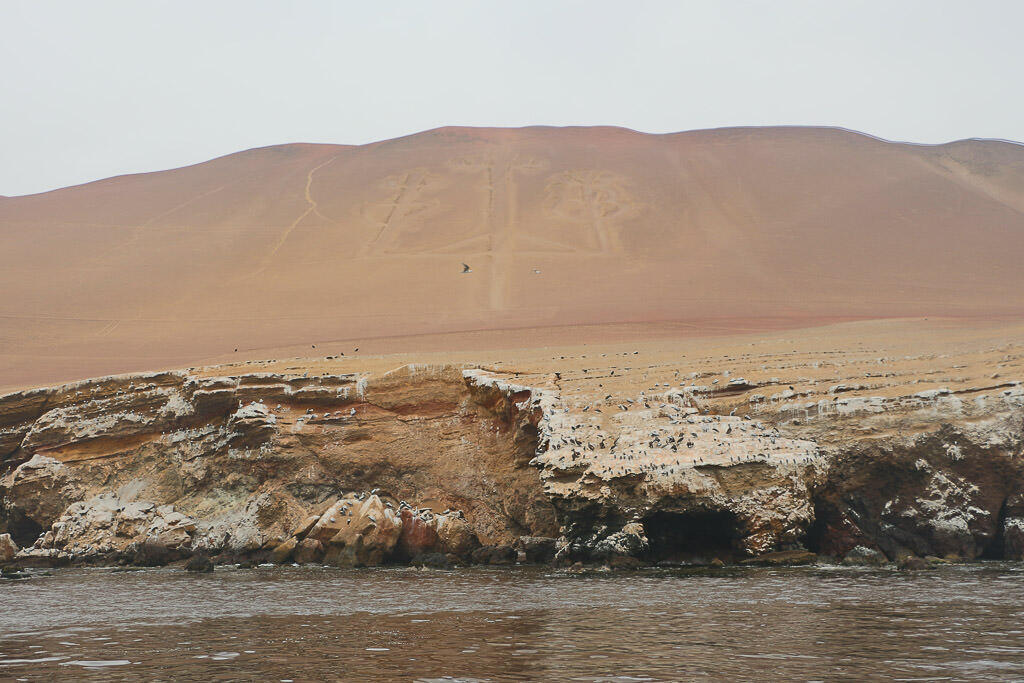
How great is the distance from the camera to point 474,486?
23.4 meters

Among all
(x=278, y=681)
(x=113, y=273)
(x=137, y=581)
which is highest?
(x=113, y=273)

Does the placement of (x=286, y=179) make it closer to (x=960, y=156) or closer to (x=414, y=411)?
(x=960, y=156)

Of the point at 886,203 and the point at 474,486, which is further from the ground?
the point at 886,203

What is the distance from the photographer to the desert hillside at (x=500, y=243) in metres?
50.3

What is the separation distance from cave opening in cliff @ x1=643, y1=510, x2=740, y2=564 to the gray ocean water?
0.80 meters

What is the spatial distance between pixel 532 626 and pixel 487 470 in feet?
34.3

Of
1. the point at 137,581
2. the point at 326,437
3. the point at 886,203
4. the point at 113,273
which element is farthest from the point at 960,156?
the point at 137,581

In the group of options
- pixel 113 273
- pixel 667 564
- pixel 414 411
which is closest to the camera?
pixel 667 564

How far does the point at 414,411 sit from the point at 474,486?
8.99 feet

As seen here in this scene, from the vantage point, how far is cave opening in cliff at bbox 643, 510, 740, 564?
1906 cm

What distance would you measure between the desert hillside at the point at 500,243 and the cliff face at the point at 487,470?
19.5 metres

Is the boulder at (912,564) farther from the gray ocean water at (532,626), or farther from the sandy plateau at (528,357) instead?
the sandy plateau at (528,357)

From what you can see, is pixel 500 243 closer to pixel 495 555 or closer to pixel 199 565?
pixel 495 555

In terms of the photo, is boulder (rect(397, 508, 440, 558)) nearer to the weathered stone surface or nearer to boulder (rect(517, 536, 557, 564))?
boulder (rect(517, 536, 557, 564))
